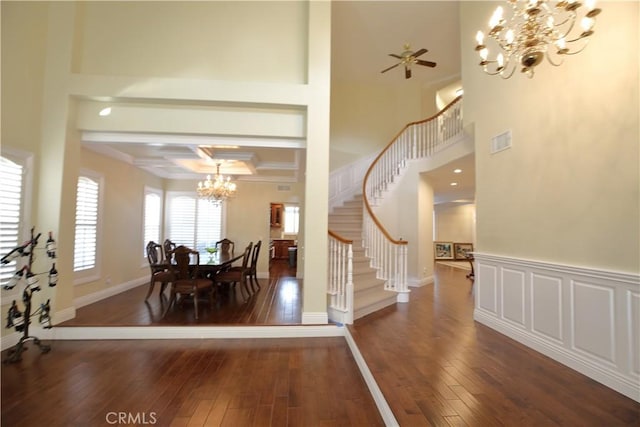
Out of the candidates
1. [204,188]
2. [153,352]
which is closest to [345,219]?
[204,188]

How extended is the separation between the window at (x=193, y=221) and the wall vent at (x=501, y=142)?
622cm

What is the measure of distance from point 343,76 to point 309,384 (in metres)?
7.48

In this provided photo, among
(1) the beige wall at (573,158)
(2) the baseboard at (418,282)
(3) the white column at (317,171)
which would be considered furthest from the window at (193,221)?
(1) the beige wall at (573,158)

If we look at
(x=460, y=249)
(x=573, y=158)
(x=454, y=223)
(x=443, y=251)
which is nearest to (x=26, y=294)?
(x=573, y=158)

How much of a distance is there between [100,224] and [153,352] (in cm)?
301

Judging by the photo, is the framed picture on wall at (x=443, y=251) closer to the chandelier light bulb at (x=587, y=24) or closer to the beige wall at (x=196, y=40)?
the beige wall at (x=196, y=40)

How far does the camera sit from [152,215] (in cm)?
676

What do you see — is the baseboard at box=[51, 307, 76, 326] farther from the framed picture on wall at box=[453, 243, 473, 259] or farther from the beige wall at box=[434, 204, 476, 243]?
the framed picture on wall at box=[453, 243, 473, 259]

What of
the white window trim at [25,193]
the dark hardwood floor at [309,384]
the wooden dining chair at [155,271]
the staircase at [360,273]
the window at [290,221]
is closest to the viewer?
the dark hardwood floor at [309,384]

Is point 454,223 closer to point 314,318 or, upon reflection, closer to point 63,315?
point 314,318

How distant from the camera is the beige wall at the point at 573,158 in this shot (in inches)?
84.0

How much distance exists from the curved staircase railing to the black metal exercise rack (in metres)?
4.56

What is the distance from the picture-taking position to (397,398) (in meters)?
2.04

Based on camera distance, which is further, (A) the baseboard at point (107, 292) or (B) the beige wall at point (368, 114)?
(B) the beige wall at point (368, 114)
